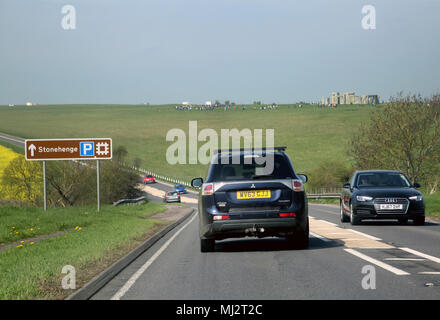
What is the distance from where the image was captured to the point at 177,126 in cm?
13525

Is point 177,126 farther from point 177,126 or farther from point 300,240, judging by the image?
point 300,240

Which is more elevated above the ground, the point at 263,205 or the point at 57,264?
the point at 263,205

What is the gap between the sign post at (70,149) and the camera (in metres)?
34.0

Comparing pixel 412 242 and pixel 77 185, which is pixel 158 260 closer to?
pixel 412 242

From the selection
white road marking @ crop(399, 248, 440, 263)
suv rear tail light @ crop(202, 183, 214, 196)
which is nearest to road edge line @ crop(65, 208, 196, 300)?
suv rear tail light @ crop(202, 183, 214, 196)

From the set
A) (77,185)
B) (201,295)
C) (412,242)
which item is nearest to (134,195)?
(77,185)

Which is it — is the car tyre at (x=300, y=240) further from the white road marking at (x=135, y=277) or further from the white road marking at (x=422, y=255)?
the white road marking at (x=135, y=277)

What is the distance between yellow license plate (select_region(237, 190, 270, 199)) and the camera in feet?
39.6

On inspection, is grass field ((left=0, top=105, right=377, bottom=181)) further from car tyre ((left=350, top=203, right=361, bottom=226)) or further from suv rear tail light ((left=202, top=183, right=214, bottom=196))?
suv rear tail light ((left=202, top=183, right=214, bottom=196))

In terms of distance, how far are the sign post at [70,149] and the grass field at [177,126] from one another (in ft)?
184

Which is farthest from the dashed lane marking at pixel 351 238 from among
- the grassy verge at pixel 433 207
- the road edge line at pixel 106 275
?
the grassy verge at pixel 433 207

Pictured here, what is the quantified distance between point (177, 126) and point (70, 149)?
331ft

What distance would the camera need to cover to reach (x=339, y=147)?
103m

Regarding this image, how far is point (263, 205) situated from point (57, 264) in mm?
3896
